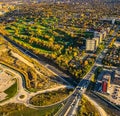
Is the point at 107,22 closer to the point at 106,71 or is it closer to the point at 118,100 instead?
the point at 106,71

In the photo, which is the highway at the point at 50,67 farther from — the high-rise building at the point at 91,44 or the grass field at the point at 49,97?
the high-rise building at the point at 91,44

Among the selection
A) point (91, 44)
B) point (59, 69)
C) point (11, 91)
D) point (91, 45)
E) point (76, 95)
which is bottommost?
point (76, 95)

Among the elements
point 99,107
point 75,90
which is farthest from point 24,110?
point 99,107

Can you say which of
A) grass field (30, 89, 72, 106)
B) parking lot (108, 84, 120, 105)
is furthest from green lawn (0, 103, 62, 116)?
parking lot (108, 84, 120, 105)

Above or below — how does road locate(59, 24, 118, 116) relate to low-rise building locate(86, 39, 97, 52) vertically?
below

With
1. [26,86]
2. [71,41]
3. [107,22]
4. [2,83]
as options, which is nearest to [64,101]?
[26,86]

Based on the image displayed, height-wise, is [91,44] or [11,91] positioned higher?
[91,44]

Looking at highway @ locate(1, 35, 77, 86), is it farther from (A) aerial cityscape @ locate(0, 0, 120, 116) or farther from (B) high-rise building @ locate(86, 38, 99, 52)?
(B) high-rise building @ locate(86, 38, 99, 52)

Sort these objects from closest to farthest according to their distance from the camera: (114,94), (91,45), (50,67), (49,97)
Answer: (49,97) < (114,94) < (50,67) < (91,45)

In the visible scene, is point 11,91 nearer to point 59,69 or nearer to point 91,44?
point 59,69
